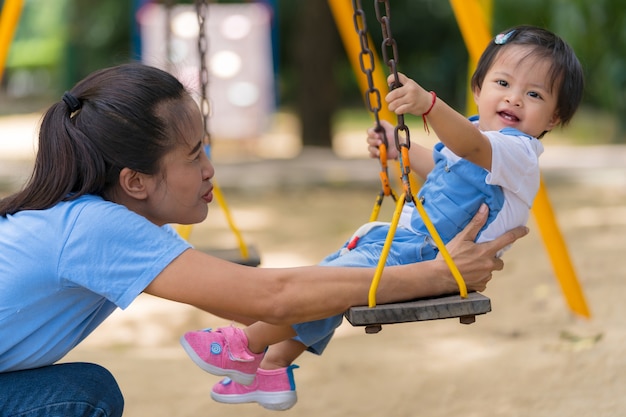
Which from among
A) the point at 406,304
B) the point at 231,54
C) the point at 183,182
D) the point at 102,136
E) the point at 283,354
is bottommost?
the point at 231,54

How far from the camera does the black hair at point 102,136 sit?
1.96 meters

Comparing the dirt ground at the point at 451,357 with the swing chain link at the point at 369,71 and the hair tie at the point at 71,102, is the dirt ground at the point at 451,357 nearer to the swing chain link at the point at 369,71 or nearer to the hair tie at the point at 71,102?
the swing chain link at the point at 369,71

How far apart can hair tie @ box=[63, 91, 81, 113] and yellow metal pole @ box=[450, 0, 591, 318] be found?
226 cm

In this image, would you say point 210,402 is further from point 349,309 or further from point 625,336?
point 625,336

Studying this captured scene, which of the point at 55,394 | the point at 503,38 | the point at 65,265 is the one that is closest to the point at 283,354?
the point at 55,394

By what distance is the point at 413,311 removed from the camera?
2.02 m

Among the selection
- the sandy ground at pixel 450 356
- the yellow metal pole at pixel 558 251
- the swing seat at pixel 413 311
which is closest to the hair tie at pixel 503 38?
the swing seat at pixel 413 311

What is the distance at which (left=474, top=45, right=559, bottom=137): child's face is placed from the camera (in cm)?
231

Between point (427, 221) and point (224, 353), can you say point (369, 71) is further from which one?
point (224, 353)

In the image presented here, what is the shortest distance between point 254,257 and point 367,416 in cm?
68

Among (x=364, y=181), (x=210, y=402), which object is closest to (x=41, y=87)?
(x=364, y=181)

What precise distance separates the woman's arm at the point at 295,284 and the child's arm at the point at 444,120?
0.26 meters

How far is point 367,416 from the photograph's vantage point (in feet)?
10.00

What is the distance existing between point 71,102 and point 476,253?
3.44ft
